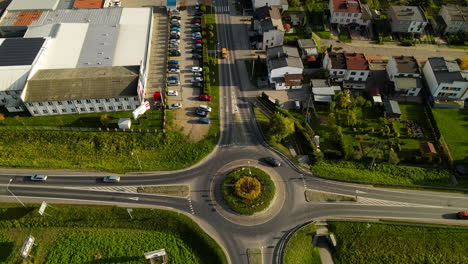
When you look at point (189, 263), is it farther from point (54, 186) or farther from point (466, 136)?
point (466, 136)

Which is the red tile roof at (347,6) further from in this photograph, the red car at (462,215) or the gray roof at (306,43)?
the red car at (462,215)

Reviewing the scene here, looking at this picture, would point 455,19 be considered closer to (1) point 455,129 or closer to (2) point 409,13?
(2) point 409,13

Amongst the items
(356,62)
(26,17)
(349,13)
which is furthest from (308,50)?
(26,17)

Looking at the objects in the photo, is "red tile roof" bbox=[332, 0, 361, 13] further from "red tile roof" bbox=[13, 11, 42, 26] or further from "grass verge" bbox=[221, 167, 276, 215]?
"red tile roof" bbox=[13, 11, 42, 26]

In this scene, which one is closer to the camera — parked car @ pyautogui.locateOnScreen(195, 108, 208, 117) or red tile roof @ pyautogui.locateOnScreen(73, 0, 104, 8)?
parked car @ pyautogui.locateOnScreen(195, 108, 208, 117)

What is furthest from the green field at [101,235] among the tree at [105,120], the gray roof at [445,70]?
the gray roof at [445,70]

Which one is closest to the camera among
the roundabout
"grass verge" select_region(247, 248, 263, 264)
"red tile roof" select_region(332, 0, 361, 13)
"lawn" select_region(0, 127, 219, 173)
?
"grass verge" select_region(247, 248, 263, 264)

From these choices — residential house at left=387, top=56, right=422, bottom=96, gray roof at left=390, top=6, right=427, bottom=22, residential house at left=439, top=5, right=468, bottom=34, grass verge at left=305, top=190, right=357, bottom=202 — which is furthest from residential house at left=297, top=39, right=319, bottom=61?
residential house at left=439, top=5, right=468, bottom=34
